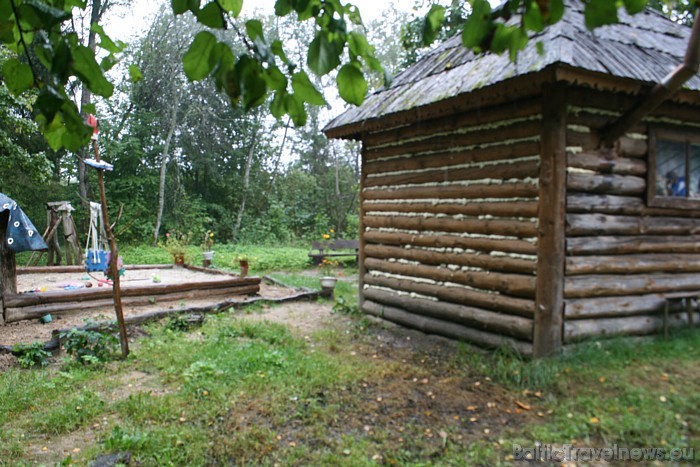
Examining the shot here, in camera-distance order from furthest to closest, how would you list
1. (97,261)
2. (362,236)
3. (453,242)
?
(97,261)
(362,236)
(453,242)

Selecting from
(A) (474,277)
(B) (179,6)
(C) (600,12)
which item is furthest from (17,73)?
(A) (474,277)

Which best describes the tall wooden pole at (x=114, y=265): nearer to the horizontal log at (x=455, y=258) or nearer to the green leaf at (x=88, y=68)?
the horizontal log at (x=455, y=258)

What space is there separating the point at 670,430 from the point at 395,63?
27016mm

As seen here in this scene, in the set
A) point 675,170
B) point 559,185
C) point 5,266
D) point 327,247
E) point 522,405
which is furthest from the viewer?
point 327,247

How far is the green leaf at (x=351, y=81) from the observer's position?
1.65 m

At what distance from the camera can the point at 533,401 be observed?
4531mm

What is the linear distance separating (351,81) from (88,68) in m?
0.88

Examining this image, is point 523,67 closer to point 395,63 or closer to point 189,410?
point 189,410

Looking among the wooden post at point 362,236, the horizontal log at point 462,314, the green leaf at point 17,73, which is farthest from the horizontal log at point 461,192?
the green leaf at point 17,73

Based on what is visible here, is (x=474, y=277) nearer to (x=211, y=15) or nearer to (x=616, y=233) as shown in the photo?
(x=616, y=233)

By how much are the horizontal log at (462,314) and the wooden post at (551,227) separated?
0.81 ft

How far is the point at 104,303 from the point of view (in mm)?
8516

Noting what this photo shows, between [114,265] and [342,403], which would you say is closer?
[342,403]

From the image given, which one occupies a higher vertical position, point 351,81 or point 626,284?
point 351,81
